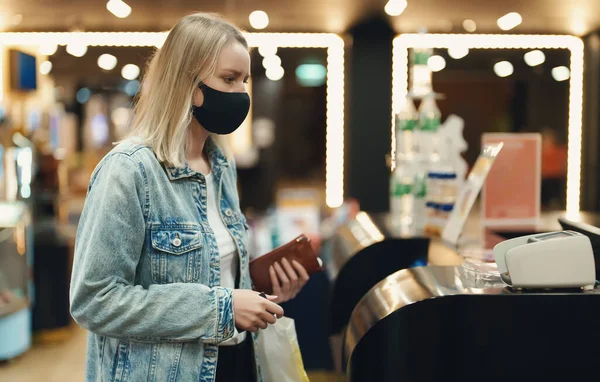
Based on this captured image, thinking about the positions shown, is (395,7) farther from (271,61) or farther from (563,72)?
(563,72)

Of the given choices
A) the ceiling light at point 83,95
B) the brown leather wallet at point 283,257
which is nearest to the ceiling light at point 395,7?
the brown leather wallet at point 283,257

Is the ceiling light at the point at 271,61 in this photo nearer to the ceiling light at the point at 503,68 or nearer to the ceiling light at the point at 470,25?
the ceiling light at the point at 470,25

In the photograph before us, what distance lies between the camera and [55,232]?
5.42 meters

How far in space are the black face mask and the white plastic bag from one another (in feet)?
1.88

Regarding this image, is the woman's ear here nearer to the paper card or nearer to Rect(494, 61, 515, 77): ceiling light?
the paper card

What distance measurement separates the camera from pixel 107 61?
8539mm

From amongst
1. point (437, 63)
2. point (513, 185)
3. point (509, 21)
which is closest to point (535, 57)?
point (437, 63)

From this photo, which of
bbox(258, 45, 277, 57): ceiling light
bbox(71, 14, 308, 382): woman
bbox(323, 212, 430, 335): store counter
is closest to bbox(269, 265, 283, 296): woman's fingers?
bbox(71, 14, 308, 382): woman

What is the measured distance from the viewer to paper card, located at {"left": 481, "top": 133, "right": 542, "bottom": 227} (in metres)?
2.48

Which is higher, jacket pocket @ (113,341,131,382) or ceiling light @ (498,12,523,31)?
ceiling light @ (498,12,523,31)

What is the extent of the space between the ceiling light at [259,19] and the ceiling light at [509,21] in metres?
2.43

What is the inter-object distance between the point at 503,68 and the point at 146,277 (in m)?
8.79

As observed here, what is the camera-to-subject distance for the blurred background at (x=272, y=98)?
15.6 ft

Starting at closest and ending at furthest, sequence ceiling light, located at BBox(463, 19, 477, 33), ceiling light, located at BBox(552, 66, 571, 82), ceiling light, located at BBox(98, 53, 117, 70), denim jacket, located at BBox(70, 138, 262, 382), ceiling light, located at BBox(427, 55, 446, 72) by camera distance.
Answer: denim jacket, located at BBox(70, 138, 262, 382), ceiling light, located at BBox(463, 19, 477, 33), ceiling light, located at BBox(552, 66, 571, 82), ceiling light, located at BBox(98, 53, 117, 70), ceiling light, located at BBox(427, 55, 446, 72)
